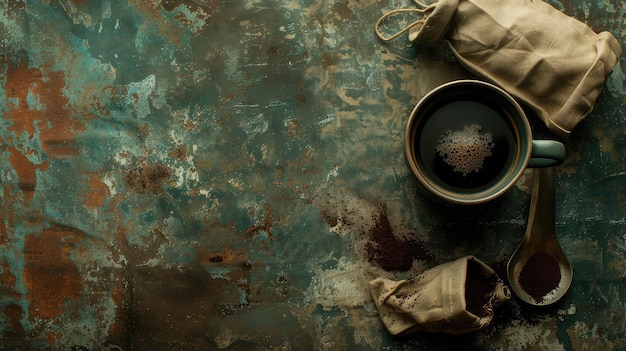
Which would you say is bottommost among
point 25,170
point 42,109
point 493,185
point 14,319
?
Result: point 14,319

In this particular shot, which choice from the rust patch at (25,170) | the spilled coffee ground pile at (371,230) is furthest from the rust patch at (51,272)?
the spilled coffee ground pile at (371,230)

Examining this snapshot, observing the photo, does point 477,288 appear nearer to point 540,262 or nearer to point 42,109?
point 540,262

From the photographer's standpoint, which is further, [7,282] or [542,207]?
[7,282]

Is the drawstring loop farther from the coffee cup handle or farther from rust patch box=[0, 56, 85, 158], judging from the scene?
rust patch box=[0, 56, 85, 158]

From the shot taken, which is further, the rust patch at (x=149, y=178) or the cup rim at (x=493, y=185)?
the rust patch at (x=149, y=178)

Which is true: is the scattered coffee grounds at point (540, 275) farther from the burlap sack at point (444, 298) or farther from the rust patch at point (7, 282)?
the rust patch at point (7, 282)

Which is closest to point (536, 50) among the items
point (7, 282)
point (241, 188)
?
point (241, 188)
